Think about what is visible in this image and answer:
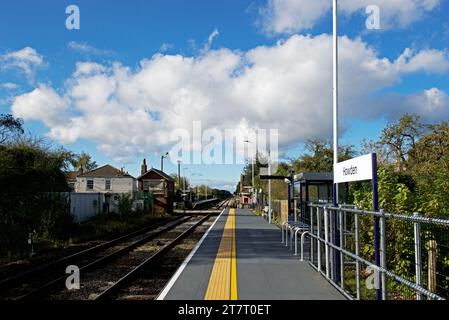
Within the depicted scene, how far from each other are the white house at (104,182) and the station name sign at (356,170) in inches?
2430

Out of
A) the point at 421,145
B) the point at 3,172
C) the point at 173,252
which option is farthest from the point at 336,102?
the point at 421,145

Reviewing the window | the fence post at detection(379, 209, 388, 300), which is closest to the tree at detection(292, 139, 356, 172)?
the window

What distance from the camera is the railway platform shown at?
24.3 ft

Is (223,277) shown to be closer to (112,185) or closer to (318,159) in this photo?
(318,159)

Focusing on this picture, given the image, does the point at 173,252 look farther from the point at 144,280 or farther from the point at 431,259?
the point at 431,259

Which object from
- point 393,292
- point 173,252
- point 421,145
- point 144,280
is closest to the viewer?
point 393,292

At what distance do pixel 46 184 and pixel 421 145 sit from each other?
21.3m

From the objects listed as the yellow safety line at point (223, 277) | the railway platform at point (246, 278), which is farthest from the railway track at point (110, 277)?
the yellow safety line at point (223, 277)

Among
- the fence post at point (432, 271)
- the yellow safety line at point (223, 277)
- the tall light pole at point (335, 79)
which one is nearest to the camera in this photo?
the fence post at point (432, 271)

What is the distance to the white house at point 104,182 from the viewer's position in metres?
68.0

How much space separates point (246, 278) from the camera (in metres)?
8.87

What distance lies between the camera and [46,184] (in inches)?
897

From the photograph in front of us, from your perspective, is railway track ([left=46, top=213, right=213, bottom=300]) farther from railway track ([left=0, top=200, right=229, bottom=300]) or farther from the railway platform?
the railway platform

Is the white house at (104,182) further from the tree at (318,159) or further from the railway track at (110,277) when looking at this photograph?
the railway track at (110,277)
